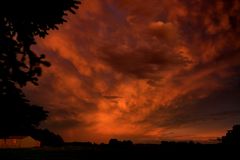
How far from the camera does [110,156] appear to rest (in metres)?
26.1

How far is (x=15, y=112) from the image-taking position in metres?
8.13

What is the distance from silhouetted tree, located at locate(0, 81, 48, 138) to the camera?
8078 millimetres

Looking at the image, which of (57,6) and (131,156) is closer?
(57,6)

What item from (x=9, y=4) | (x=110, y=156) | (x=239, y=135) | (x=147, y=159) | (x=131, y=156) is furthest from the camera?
(x=239, y=135)

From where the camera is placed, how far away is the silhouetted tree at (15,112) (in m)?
8.08

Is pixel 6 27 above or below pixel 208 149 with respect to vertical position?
above

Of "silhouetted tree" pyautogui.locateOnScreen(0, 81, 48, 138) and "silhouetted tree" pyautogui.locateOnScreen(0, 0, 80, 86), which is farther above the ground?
"silhouetted tree" pyautogui.locateOnScreen(0, 0, 80, 86)

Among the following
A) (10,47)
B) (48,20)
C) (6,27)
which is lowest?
(10,47)

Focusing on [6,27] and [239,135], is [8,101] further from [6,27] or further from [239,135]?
[239,135]

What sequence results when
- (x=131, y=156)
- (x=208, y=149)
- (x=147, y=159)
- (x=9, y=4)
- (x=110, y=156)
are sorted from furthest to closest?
(x=110, y=156) < (x=131, y=156) < (x=147, y=159) < (x=208, y=149) < (x=9, y=4)

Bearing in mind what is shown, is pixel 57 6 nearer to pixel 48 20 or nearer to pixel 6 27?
pixel 48 20

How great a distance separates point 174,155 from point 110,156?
6.92 m

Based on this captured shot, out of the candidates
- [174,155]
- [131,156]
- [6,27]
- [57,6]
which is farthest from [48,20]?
[131,156]

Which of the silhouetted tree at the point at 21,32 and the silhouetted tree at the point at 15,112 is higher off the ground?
the silhouetted tree at the point at 21,32
